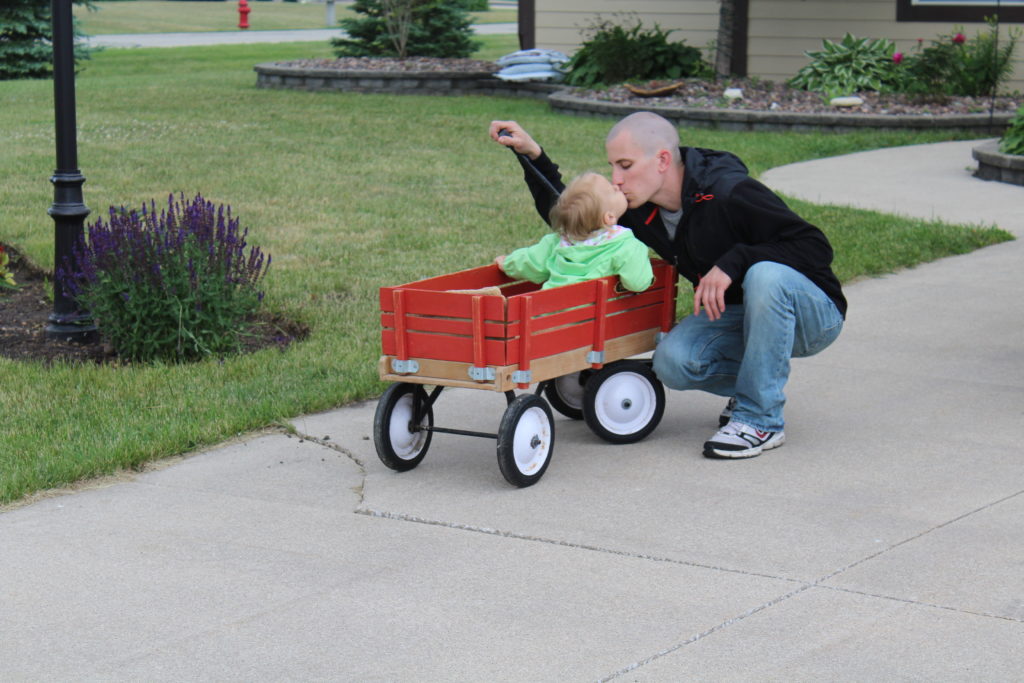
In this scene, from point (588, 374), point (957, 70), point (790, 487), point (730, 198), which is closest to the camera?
point (790, 487)

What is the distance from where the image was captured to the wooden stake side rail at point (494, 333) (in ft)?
14.9

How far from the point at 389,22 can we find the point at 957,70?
344 inches

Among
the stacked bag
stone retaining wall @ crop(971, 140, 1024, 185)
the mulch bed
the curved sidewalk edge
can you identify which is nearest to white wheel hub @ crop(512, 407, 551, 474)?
the mulch bed

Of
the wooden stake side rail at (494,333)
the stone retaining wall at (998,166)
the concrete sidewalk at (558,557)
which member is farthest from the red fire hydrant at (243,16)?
the wooden stake side rail at (494,333)

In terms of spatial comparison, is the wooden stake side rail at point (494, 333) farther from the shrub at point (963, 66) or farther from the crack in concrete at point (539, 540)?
the shrub at point (963, 66)

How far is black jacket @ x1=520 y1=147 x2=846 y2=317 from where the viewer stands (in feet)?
16.1

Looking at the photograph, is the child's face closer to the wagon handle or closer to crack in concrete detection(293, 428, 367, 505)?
the wagon handle

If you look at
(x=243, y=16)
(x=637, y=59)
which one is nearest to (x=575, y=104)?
(x=637, y=59)

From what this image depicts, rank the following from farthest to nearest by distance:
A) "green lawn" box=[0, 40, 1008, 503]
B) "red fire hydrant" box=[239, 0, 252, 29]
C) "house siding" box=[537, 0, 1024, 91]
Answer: "red fire hydrant" box=[239, 0, 252, 29] < "house siding" box=[537, 0, 1024, 91] < "green lawn" box=[0, 40, 1008, 503]

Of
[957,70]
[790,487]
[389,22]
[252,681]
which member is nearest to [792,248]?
[790,487]

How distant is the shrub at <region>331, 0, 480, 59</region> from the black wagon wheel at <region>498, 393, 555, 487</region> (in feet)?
55.3

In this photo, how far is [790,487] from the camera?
4625mm

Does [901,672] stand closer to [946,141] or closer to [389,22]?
[946,141]

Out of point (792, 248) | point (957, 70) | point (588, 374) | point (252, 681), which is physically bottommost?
point (252, 681)
